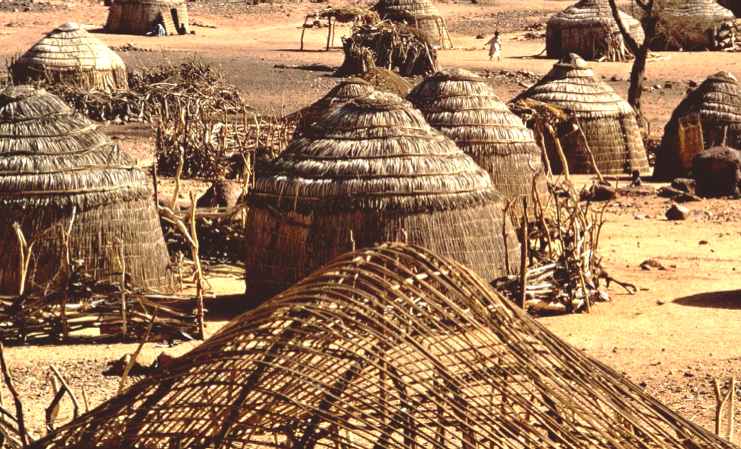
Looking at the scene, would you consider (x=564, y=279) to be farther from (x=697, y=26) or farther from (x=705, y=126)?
(x=697, y=26)

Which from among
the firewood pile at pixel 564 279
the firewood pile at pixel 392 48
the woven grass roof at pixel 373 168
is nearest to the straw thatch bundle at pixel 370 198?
the woven grass roof at pixel 373 168

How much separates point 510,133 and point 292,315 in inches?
387

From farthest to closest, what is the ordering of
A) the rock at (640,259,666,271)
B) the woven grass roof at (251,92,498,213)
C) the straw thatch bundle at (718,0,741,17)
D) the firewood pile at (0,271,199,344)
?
the straw thatch bundle at (718,0,741,17) → the rock at (640,259,666,271) → the woven grass roof at (251,92,498,213) → the firewood pile at (0,271,199,344)

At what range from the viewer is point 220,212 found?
12.2 metres

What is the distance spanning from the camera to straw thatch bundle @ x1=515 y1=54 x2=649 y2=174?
56.0 feet

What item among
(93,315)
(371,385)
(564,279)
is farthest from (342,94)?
(371,385)

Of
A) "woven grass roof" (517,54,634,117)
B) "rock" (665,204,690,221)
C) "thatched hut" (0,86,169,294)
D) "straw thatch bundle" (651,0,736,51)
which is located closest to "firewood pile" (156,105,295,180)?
"woven grass roof" (517,54,634,117)

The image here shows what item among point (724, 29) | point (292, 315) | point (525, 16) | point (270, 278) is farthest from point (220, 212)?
point (525, 16)

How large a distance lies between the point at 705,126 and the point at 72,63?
957cm

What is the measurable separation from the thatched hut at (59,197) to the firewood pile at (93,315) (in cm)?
55

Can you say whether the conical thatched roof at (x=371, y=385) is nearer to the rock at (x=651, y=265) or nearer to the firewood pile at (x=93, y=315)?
the firewood pile at (x=93, y=315)

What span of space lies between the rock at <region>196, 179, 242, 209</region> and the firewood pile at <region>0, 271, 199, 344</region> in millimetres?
3956

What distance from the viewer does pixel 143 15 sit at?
34688mm

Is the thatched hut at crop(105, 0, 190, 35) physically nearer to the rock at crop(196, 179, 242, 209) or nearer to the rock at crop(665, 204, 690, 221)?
the rock at crop(196, 179, 242, 209)
